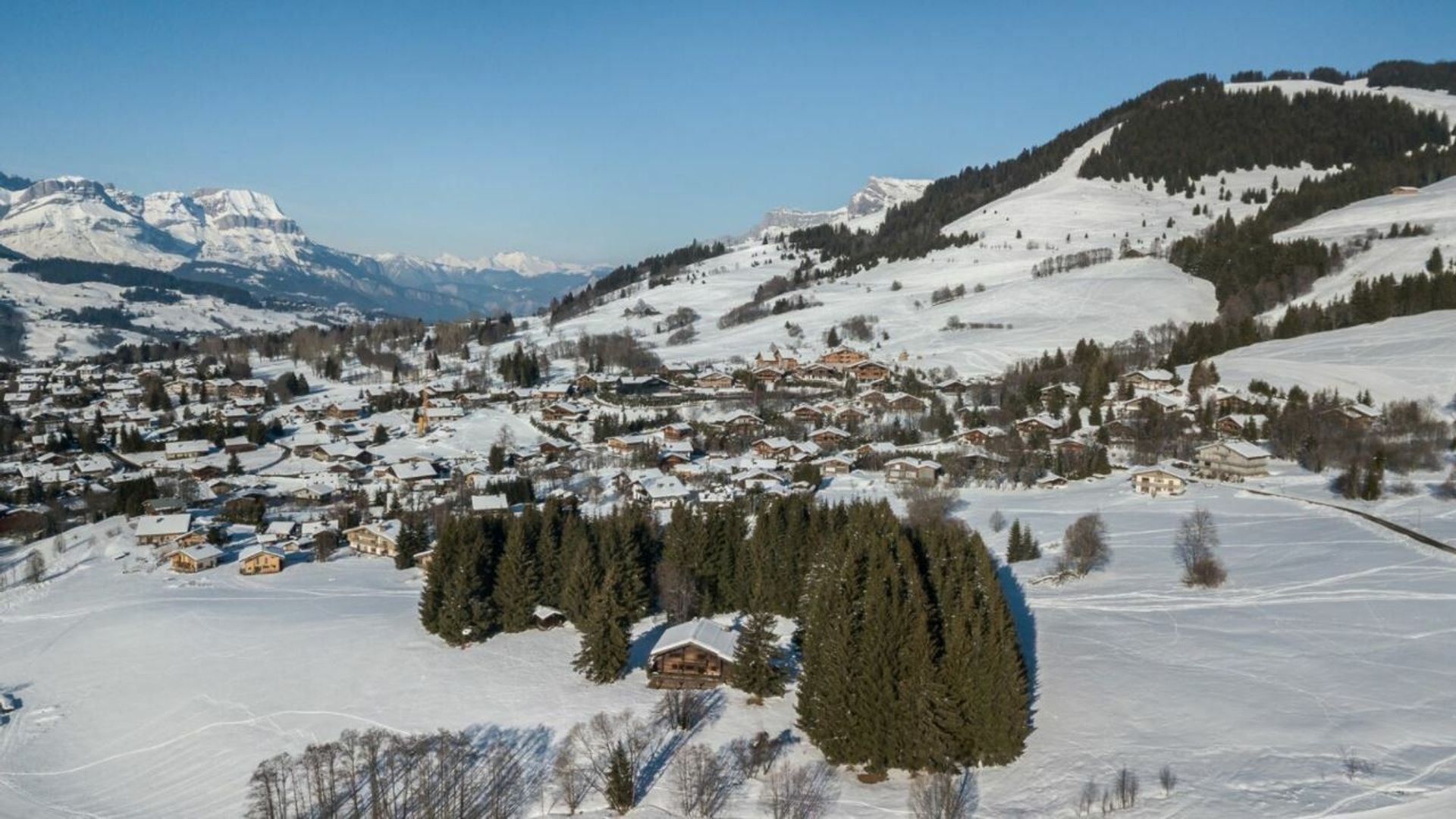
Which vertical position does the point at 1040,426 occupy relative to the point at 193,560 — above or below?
above

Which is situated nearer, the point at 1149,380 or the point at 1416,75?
the point at 1149,380

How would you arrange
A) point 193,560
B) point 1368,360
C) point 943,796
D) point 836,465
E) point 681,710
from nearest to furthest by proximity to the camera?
point 943,796 < point 681,710 < point 193,560 < point 836,465 < point 1368,360

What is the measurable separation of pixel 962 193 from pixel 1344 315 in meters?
101

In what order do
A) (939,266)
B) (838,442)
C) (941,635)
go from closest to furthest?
(941,635), (838,442), (939,266)

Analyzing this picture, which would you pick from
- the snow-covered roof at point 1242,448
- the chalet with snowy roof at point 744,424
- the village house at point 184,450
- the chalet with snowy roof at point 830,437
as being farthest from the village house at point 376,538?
the snow-covered roof at point 1242,448

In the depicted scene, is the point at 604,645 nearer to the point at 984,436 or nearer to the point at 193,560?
the point at 193,560

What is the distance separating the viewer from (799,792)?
1867cm

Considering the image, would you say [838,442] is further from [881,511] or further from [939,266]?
[939,266]

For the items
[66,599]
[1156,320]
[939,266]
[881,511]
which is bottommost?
[66,599]

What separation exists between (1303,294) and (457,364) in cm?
9079

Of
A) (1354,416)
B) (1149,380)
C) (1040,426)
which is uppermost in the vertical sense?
(1149,380)

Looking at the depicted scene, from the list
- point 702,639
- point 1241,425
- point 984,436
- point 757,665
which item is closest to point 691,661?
point 702,639

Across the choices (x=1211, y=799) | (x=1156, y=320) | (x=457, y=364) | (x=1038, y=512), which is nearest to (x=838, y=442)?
(x=1038, y=512)

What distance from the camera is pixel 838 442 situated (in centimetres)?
6203
